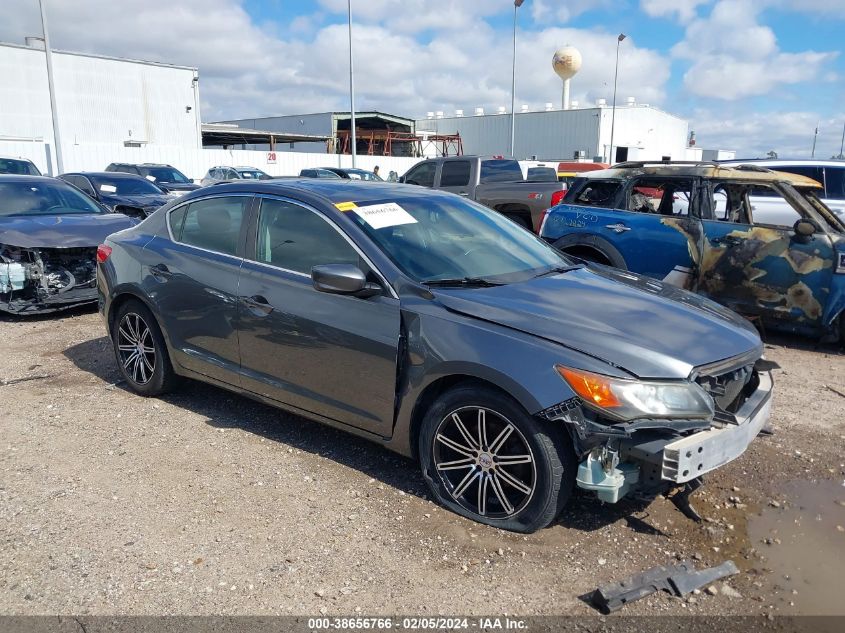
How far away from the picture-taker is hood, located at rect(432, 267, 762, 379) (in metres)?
3.09

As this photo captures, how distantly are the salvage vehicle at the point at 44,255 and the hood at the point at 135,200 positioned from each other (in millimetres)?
4390

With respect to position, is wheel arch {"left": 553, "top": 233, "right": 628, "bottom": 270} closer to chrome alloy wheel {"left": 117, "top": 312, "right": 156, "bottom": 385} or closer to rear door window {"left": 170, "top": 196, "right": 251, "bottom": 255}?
rear door window {"left": 170, "top": 196, "right": 251, "bottom": 255}

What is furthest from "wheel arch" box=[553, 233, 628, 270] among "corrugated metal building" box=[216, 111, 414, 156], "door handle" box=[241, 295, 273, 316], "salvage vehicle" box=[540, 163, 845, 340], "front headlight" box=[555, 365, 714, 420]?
"corrugated metal building" box=[216, 111, 414, 156]

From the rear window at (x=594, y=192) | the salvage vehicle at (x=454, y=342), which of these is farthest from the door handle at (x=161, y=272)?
the rear window at (x=594, y=192)

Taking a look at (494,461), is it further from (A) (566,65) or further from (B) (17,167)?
(A) (566,65)

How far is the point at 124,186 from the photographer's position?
1384cm

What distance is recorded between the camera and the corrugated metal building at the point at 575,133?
45.8 meters

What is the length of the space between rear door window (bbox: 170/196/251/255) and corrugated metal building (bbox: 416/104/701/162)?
41055mm

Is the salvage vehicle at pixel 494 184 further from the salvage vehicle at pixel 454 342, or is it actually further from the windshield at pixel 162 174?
the windshield at pixel 162 174

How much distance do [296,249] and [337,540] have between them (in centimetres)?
177

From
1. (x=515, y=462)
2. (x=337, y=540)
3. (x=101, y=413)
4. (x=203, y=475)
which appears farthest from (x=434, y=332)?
(x=101, y=413)

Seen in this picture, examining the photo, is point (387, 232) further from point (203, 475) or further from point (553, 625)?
point (553, 625)

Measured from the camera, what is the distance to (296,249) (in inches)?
163

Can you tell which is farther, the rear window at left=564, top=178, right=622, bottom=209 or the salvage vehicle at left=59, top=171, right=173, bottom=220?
the salvage vehicle at left=59, top=171, right=173, bottom=220
